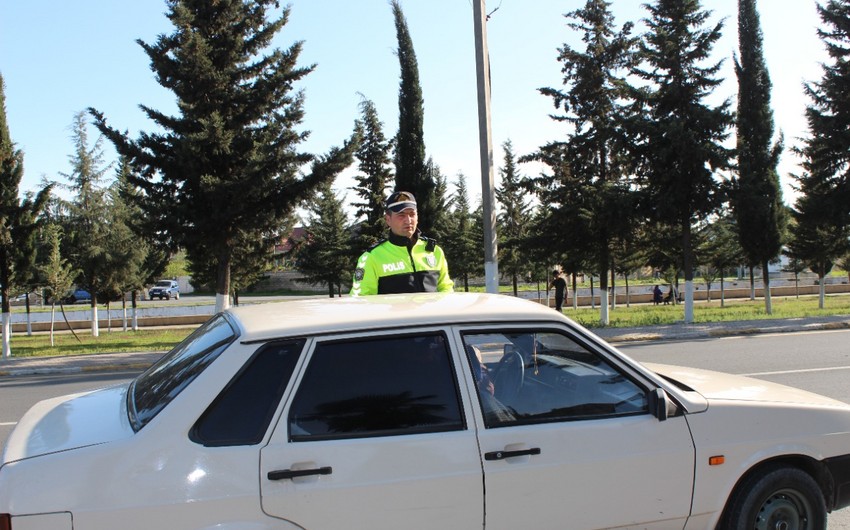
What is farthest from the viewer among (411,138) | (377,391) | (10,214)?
(411,138)

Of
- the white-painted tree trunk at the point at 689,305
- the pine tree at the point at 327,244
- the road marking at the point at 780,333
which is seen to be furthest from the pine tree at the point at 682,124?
the pine tree at the point at 327,244

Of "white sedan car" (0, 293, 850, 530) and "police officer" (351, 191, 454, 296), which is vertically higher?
"police officer" (351, 191, 454, 296)

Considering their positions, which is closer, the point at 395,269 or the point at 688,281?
the point at 395,269

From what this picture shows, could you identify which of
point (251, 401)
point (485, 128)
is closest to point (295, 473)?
point (251, 401)

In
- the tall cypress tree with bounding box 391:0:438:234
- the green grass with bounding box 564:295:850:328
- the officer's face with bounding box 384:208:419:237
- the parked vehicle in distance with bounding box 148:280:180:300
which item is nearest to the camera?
the officer's face with bounding box 384:208:419:237

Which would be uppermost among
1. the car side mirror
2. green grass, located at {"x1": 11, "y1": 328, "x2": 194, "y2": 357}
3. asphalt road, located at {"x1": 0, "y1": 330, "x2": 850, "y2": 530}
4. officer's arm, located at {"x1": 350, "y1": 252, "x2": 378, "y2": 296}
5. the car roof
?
officer's arm, located at {"x1": 350, "y1": 252, "x2": 378, "y2": 296}

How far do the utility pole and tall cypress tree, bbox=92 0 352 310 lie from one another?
5.26 metres

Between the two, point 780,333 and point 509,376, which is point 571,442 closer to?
point 509,376

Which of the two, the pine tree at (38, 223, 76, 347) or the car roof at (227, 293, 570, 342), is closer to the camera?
the car roof at (227, 293, 570, 342)

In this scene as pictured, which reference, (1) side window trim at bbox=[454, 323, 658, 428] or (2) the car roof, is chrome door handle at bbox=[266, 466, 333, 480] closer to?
(2) the car roof

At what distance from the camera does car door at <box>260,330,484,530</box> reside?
2.65m

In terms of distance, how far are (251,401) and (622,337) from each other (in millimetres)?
13707

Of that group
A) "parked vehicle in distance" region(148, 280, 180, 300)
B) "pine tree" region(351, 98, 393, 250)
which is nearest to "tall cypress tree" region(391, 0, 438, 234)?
"pine tree" region(351, 98, 393, 250)

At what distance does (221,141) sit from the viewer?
1684 centimetres
